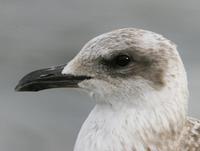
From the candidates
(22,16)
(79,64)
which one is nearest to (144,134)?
(79,64)

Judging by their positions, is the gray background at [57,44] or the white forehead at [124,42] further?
the gray background at [57,44]

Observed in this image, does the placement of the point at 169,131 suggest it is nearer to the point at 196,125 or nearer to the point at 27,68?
the point at 196,125

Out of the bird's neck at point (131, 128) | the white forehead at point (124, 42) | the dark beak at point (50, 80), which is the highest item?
the white forehead at point (124, 42)

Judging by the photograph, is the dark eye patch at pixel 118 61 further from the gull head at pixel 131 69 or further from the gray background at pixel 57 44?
the gray background at pixel 57 44

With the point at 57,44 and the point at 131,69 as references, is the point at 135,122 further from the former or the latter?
the point at 57,44

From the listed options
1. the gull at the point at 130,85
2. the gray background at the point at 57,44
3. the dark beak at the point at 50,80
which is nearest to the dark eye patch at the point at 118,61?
the gull at the point at 130,85

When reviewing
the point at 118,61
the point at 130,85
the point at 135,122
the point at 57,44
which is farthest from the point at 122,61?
the point at 57,44
